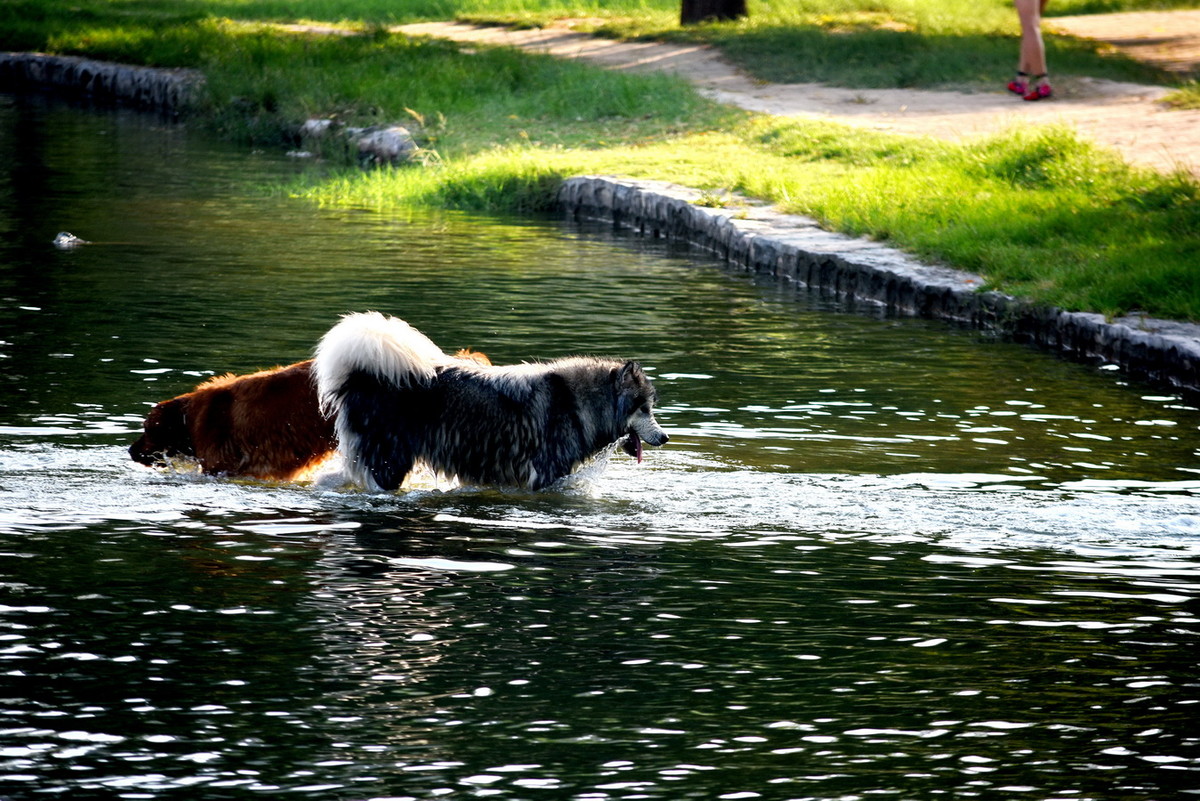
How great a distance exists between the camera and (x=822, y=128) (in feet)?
62.5

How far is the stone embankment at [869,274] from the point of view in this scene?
11.2 metres

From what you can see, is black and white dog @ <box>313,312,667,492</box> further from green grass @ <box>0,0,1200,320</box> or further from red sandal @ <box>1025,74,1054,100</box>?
red sandal @ <box>1025,74,1054,100</box>

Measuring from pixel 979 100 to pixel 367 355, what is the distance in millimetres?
14518

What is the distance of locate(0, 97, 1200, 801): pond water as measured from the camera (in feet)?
17.6

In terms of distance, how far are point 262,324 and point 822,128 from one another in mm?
8805

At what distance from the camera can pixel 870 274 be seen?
44.4 feet

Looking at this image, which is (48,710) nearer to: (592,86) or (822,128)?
(822,128)

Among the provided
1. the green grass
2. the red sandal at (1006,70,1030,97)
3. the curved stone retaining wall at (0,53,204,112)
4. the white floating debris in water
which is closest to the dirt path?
the red sandal at (1006,70,1030,97)

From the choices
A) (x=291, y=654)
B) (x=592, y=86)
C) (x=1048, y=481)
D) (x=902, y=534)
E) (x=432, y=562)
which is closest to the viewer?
(x=291, y=654)

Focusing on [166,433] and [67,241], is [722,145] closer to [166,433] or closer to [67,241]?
[67,241]

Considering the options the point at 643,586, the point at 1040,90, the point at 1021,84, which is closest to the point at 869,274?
the point at 643,586

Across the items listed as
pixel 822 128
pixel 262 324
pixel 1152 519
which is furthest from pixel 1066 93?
pixel 1152 519

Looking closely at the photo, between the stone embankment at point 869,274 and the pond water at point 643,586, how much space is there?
0.33m

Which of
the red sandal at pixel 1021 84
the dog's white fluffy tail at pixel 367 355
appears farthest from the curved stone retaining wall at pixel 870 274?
the red sandal at pixel 1021 84
